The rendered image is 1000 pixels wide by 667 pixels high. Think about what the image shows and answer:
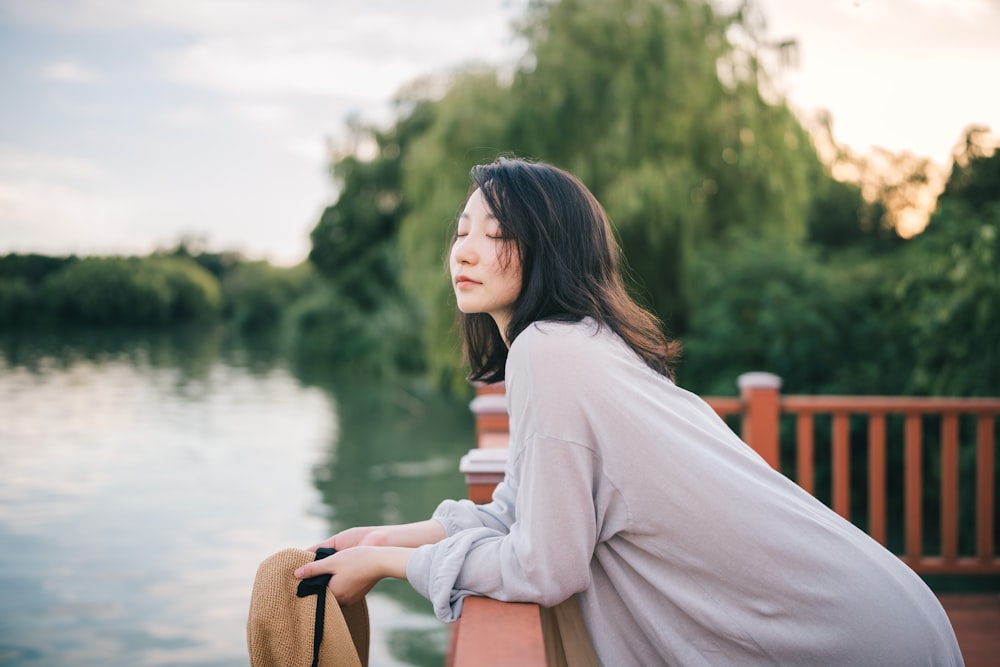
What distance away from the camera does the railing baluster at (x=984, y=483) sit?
126 inches

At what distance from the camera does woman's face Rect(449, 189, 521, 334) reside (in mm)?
1299

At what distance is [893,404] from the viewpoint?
10.6 feet

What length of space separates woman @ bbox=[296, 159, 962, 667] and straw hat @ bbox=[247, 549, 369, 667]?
3 cm

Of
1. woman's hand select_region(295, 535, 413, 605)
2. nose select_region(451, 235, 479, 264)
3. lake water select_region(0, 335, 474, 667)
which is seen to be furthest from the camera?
lake water select_region(0, 335, 474, 667)

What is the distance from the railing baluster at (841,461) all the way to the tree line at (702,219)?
1633mm

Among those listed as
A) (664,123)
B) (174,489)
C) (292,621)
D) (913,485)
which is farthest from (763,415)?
(174,489)

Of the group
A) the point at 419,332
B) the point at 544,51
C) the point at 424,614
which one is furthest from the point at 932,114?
the point at 419,332

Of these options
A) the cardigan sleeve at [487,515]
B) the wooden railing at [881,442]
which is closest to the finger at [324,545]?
the cardigan sleeve at [487,515]

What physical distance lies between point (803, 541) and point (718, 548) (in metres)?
0.11

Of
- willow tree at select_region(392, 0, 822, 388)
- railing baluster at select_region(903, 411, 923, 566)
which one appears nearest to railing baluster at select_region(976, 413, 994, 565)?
railing baluster at select_region(903, 411, 923, 566)

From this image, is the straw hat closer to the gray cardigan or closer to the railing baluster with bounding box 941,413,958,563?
the gray cardigan

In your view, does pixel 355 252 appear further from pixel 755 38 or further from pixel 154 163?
pixel 755 38

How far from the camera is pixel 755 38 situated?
9.24 m

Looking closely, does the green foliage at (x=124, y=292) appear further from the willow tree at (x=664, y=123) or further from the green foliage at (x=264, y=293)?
the green foliage at (x=264, y=293)
